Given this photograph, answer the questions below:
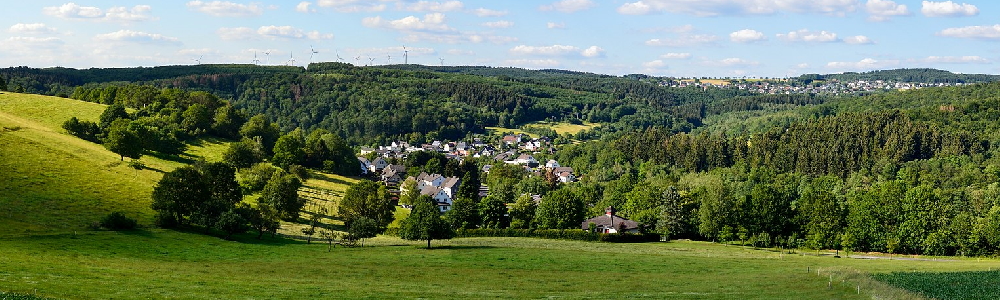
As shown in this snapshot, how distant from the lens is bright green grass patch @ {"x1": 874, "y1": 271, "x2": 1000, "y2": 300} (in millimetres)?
49312

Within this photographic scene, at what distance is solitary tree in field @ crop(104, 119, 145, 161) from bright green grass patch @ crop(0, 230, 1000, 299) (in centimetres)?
4622

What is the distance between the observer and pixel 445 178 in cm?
16588

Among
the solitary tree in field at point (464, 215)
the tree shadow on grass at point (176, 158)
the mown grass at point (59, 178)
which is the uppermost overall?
the mown grass at point (59, 178)

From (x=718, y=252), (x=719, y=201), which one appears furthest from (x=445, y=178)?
(x=718, y=252)

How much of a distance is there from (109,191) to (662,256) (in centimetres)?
6590

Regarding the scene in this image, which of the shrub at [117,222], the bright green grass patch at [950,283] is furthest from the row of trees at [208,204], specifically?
the bright green grass patch at [950,283]

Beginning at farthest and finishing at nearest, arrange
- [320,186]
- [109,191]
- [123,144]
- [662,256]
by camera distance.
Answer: [320,186] < [123,144] < [109,191] < [662,256]

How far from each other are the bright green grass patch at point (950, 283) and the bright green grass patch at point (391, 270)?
4.43 metres

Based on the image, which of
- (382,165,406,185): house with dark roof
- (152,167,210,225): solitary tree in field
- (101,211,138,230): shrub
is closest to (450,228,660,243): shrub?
(152,167,210,225): solitary tree in field

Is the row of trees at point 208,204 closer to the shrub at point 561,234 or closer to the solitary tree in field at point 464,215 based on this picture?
the shrub at point 561,234

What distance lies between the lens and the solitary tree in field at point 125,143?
114 m

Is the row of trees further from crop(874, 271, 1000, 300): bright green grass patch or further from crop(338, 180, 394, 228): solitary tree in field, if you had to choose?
crop(874, 271, 1000, 300): bright green grass patch

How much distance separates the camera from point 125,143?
11444 centimetres

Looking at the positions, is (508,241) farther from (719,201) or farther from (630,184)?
(630,184)
